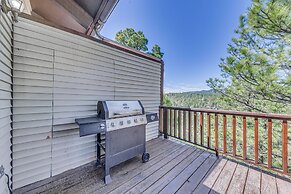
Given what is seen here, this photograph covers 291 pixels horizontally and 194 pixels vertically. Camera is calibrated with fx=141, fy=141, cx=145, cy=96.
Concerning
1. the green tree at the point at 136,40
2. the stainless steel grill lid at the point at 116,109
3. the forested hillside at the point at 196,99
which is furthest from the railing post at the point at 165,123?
the green tree at the point at 136,40

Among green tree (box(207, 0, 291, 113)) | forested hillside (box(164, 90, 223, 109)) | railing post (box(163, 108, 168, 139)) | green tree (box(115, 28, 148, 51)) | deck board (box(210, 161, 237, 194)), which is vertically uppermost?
green tree (box(115, 28, 148, 51))

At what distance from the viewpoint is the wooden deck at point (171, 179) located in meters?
1.85

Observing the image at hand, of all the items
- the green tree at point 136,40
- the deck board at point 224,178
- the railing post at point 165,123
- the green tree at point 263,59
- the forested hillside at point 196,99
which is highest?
the green tree at point 136,40

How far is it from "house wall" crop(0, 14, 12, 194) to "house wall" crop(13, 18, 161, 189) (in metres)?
0.14

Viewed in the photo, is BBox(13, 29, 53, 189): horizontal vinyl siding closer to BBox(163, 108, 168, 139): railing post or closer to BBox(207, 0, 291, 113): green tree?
BBox(163, 108, 168, 139): railing post

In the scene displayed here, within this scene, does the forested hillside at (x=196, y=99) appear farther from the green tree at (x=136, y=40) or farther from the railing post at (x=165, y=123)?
the green tree at (x=136, y=40)

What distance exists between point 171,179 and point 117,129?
109 cm

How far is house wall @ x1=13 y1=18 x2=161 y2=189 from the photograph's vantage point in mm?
1850

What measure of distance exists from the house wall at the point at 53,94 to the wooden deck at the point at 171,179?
32 cm

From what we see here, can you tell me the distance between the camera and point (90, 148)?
8.47 ft

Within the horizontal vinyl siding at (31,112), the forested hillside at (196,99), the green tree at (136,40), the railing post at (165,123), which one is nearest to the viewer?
the horizontal vinyl siding at (31,112)

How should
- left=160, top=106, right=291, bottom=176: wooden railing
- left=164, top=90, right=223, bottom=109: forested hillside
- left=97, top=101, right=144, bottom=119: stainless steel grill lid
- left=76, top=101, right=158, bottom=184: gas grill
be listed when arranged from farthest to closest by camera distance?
left=164, top=90, right=223, bottom=109: forested hillside, left=160, top=106, right=291, bottom=176: wooden railing, left=97, top=101, right=144, bottom=119: stainless steel grill lid, left=76, top=101, right=158, bottom=184: gas grill

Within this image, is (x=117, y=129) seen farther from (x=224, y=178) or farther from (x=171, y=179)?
(x=224, y=178)

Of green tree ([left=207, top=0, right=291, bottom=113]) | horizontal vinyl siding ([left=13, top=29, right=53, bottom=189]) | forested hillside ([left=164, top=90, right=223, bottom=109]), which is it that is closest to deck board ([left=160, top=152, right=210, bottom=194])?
horizontal vinyl siding ([left=13, top=29, right=53, bottom=189])
